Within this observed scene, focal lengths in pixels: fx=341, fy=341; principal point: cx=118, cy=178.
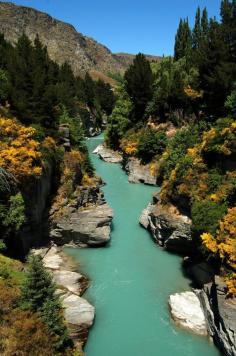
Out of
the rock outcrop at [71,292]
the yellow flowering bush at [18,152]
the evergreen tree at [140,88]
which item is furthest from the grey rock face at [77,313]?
the evergreen tree at [140,88]

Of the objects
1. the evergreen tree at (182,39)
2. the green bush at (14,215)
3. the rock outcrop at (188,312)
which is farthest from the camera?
the evergreen tree at (182,39)

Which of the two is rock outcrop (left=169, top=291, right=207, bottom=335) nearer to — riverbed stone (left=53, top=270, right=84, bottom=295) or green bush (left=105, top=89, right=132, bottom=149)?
riverbed stone (left=53, top=270, right=84, bottom=295)

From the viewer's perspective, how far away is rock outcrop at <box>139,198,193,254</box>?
2573 centimetres

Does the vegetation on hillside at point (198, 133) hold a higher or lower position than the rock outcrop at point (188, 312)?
higher

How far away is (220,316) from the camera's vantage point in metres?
16.9

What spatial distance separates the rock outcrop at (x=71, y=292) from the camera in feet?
58.6

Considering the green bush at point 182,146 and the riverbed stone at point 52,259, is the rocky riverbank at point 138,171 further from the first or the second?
the riverbed stone at point 52,259

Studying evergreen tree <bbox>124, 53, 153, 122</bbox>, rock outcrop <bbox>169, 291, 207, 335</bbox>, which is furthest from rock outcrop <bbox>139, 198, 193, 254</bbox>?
evergreen tree <bbox>124, 53, 153, 122</bbox>

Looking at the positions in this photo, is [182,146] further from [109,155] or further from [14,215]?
[109,155]

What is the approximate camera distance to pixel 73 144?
41.9 m

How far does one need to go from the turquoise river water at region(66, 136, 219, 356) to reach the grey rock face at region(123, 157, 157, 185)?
1319cm

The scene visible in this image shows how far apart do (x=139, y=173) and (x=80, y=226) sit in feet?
71.3

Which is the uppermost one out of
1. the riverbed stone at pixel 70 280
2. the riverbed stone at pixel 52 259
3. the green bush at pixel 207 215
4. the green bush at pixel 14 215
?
the green bush at pixel 207 215

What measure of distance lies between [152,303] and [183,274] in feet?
13.7
